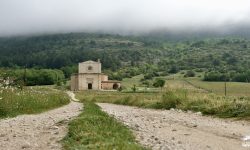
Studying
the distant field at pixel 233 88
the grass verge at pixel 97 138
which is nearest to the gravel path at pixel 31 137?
the grass verge at pixel 97 138

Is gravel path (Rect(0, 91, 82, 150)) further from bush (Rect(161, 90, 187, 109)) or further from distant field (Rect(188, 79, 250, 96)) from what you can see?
distant field (Rect(188, 79, 250, 96))

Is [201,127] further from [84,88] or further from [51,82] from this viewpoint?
[51,82]

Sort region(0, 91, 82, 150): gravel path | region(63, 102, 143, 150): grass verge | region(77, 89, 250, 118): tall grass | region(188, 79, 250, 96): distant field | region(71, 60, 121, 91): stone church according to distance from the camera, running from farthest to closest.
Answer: region(71, 60, 121, 91): stone church, region(188, 79, 250, 96): distant field, region(77, 89, 250, 118): tall grass, region(0, 91, 82, 150): gravel path, region(63, 102, 143, 150): grass verge

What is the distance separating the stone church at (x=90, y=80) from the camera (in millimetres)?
161250

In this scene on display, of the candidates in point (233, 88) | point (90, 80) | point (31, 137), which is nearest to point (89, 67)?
point (90, 80)

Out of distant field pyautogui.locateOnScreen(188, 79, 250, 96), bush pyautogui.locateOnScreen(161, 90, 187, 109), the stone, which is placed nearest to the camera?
the stone

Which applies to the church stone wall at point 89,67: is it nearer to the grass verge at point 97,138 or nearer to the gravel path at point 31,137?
the gravel path at point 31,137

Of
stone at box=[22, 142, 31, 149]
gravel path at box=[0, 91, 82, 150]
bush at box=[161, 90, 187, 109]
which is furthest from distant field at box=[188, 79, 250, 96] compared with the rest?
stone at box=[22, 142, 31, 149]

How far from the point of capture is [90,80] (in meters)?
162

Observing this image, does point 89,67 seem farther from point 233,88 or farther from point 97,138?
point 97,138

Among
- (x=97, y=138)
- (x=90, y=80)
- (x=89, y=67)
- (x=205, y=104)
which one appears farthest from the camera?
(x=89, y=67)

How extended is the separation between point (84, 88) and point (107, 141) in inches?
5874

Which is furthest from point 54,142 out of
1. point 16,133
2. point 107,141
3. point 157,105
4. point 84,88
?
point 84,88

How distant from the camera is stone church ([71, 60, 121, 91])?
161 m
